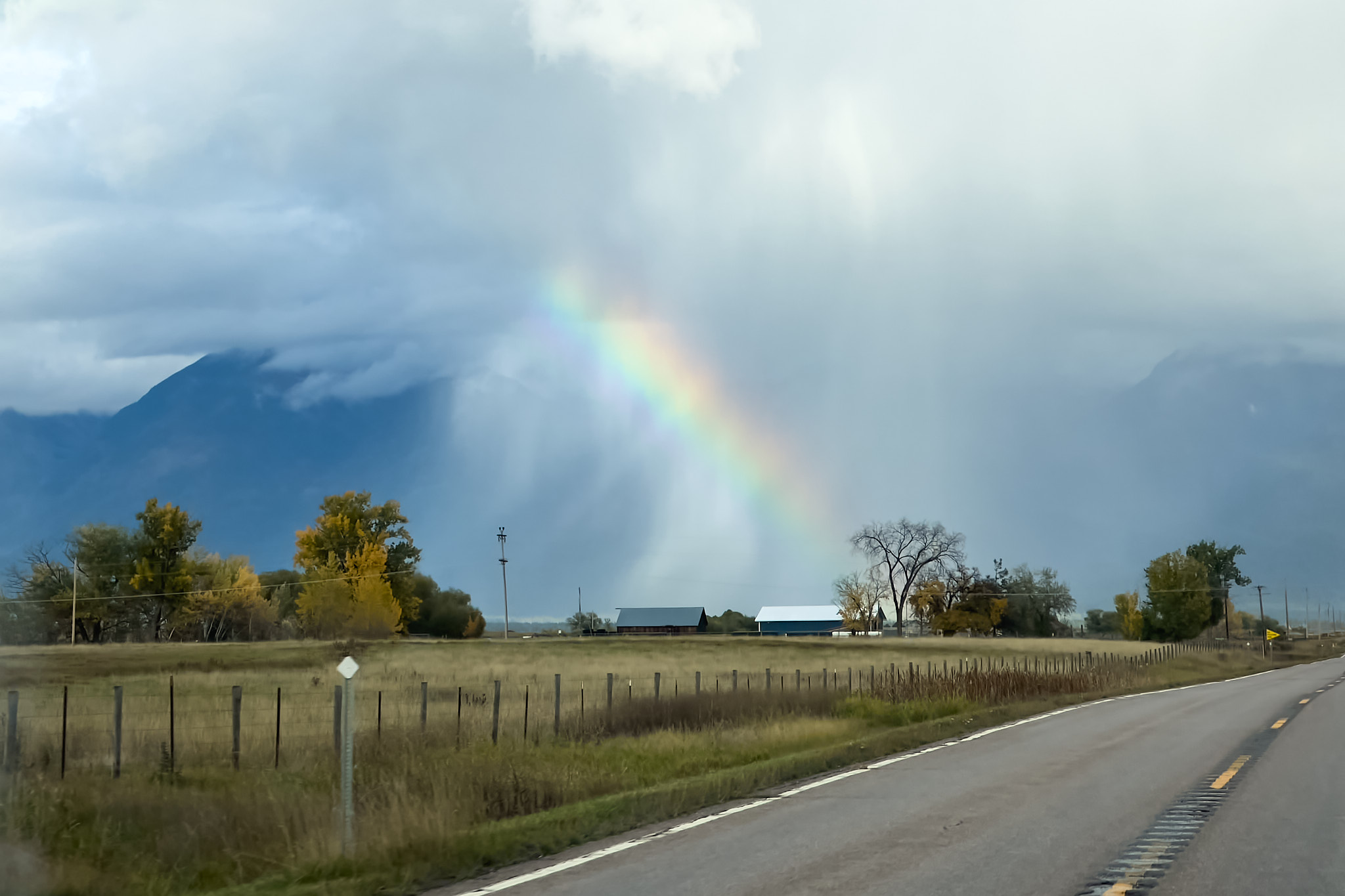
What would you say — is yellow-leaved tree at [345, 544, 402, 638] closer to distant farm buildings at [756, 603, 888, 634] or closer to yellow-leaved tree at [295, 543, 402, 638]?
yellow-leaved tree at [295, 543, 402, 638]

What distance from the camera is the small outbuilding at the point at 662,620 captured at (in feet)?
580

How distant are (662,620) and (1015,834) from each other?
6819 inches

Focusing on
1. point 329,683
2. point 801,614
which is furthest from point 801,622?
point 329,683

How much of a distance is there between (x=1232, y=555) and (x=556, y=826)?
165067mm

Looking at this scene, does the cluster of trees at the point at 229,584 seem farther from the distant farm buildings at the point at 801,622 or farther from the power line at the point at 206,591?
the distant farm buildings at the point at 801,622

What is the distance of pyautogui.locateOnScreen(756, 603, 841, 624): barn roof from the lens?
19112 cm

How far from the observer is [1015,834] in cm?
1037

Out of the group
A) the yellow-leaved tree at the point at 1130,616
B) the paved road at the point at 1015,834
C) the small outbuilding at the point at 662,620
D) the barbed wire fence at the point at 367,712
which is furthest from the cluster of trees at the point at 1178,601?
the paved road at the point at 1015,834

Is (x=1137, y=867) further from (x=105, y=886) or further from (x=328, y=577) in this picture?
(x=328, y=577)

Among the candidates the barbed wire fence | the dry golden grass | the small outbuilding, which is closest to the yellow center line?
the barbed wire fence

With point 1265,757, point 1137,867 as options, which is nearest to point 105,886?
point 1137,867

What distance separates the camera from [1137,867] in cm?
877

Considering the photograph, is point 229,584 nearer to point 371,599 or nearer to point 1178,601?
point 371,599

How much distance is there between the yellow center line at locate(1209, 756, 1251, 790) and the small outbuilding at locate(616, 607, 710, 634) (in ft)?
517
